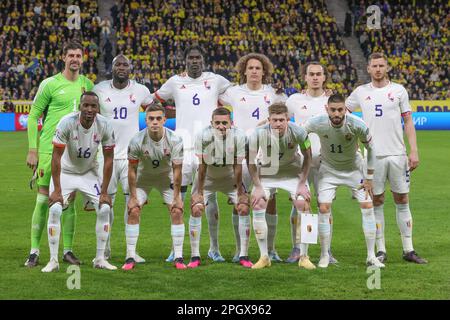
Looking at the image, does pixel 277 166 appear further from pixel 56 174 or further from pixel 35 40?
pixel 35 40

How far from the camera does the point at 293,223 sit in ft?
31.7

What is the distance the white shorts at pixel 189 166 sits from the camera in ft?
31.5

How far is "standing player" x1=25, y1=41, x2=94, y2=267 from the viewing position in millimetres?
9031

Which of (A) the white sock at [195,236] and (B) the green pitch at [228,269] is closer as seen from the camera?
(B) the green pitch at [228,269]

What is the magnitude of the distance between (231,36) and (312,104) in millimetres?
28088

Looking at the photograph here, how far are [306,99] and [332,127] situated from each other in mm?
906

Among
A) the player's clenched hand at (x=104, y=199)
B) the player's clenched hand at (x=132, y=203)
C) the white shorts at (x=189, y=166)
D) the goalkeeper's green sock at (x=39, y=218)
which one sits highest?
the white shorts at (x=189, y=166)

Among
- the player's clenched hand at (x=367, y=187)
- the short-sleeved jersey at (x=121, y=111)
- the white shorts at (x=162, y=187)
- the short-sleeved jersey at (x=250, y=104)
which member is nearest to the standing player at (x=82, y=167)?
the white shorts at (x=162, y=187)

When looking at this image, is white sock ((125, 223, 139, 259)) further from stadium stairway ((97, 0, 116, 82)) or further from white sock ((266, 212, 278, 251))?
stadium stairway ((97, 0, 116, 82))

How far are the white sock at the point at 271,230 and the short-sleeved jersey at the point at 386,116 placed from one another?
1478 mm

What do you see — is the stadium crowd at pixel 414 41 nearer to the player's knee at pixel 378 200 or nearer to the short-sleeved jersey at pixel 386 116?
the short-sleeved jersey at pixel 386 116

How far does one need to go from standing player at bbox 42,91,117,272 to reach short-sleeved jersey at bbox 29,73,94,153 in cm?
40

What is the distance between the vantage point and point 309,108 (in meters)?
9.52

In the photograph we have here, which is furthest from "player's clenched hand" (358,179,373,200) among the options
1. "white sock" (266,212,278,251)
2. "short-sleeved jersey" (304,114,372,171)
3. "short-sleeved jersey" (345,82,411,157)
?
"white sock" (266,212,278,251)
